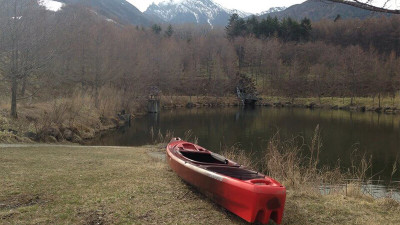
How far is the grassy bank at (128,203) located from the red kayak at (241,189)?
26 centimetres

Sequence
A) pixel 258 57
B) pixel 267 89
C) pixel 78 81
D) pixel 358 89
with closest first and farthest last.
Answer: pixel 78 81 < pixel 358 89 < pixel 267 89 < pixel 258 57

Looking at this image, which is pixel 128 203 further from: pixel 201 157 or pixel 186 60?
pixel 186 60

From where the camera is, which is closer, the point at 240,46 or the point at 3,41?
the point at 3,41

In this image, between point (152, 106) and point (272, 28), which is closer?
point (152, 106)

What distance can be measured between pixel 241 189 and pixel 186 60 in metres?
76.6

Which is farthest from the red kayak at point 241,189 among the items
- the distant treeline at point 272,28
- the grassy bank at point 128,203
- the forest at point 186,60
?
the distant treeline at point 272,28

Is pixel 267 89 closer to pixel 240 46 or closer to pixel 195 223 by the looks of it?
pixel 240 46

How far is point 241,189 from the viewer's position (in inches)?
201

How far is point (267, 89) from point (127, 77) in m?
37.1

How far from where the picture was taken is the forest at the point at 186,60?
16.7m

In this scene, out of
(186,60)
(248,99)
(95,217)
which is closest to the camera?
(95,217)

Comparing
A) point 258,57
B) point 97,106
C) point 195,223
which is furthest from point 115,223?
point 258,57

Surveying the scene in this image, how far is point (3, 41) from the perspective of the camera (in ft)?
50.9

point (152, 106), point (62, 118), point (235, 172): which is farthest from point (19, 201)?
point (152, 106)
